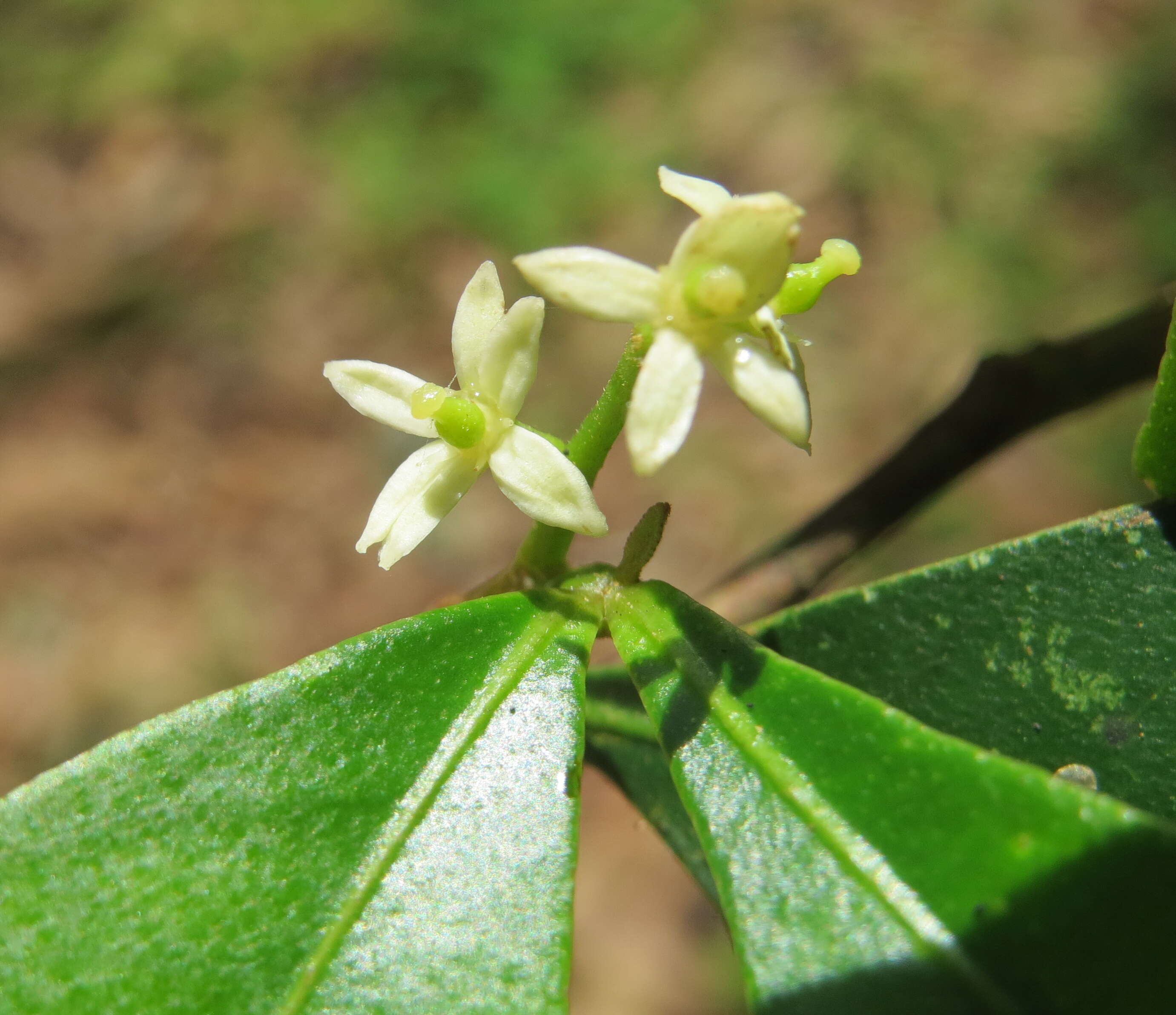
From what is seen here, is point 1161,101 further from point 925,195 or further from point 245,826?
point 245,826

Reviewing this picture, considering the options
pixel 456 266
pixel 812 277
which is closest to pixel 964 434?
pixel 812 277

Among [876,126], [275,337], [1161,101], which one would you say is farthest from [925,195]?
[275,337]

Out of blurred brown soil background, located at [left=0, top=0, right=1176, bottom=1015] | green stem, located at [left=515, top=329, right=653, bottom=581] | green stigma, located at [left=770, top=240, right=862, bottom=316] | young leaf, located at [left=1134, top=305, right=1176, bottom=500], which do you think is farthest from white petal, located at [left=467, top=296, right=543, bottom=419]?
blurred brown soil background, located at [left=0, top=0, right=1176, bottom=1015]

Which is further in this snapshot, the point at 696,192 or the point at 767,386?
the point at 696,192

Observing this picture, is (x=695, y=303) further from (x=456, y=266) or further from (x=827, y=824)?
(x=456, y=266)

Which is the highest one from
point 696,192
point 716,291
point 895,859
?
point 696,192

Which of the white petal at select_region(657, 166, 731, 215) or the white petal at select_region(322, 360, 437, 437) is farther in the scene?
the white petal at select_region(322, 360, 437, 437)

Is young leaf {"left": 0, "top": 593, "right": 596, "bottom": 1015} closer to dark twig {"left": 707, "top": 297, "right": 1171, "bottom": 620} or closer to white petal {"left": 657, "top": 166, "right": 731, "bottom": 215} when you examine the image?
white petal {"left": 657, "top": 166, "right": 731, "bottom": 215}

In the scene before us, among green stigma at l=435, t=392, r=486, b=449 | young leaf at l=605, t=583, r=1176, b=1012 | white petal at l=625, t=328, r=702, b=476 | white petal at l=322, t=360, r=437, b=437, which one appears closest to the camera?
young leaf at l=605, t=583, r=1176, b=1012
